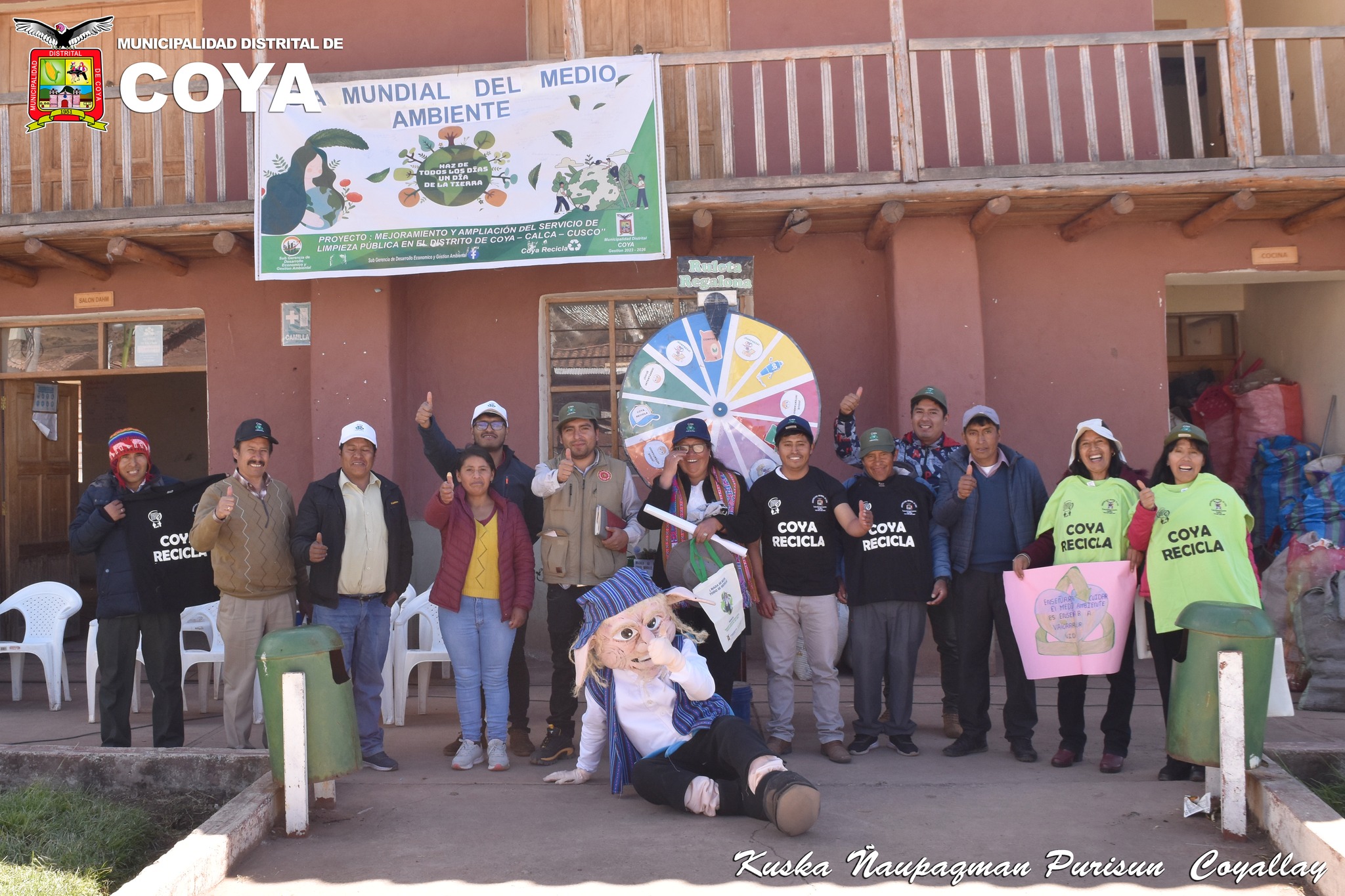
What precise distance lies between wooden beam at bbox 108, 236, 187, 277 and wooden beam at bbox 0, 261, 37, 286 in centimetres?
95

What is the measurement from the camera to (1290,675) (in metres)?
6.46

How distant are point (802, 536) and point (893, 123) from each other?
314cm

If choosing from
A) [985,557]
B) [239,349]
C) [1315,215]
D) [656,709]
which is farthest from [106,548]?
[1315,215]

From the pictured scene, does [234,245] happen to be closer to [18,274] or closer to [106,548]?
[18,274]

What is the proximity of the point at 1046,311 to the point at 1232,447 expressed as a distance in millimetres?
2125

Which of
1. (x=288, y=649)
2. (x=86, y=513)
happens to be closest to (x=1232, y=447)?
(x=288, y=649)

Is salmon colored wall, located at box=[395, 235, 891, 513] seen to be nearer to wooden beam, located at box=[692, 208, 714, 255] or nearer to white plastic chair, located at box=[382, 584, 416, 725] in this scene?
wooden beam, located at box=[692, 208, 714, 255]

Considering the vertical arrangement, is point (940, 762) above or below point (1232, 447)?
below

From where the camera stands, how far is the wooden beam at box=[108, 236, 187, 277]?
7.10 m

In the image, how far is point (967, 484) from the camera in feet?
16.4

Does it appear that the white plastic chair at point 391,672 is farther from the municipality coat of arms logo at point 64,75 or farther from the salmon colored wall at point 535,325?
the municipality coat of arms logo at point 64,75

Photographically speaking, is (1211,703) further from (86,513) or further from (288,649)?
(86,513)

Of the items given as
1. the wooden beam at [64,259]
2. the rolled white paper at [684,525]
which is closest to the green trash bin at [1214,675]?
the rolled white paper at [684,525]

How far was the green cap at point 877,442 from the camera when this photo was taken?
5.16m
